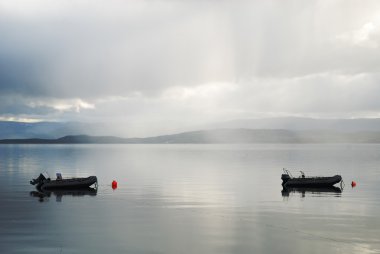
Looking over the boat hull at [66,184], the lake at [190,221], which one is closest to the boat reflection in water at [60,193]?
the lake at [190,221]

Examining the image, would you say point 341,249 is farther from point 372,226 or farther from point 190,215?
point 190,215

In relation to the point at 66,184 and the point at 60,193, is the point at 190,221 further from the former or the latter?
the point at 66,184

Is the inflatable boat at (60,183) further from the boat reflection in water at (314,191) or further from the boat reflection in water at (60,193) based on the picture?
the boat reflection in water at (314,191)

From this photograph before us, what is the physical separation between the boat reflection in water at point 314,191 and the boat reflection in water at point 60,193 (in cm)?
2961

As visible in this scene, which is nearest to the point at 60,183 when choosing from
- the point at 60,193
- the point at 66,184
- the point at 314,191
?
the point at 66,184

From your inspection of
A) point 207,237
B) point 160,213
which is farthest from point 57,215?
point 207,237

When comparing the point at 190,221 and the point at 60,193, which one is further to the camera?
the point at 60,193

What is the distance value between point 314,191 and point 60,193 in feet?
130

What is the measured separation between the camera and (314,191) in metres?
75.1

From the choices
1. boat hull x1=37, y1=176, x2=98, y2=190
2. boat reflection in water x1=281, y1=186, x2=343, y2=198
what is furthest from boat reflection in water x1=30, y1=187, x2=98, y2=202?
boat reflection in water x1=281, y1=186, x2=343, y2=198

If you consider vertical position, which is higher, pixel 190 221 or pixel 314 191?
pixel 314 191

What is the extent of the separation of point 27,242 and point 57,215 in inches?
539

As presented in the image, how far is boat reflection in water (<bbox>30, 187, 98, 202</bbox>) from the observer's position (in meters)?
64.8

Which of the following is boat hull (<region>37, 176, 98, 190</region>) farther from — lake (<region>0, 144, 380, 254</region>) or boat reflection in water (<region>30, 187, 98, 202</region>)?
lake (<region>0, 144, 380, 254</region>)
